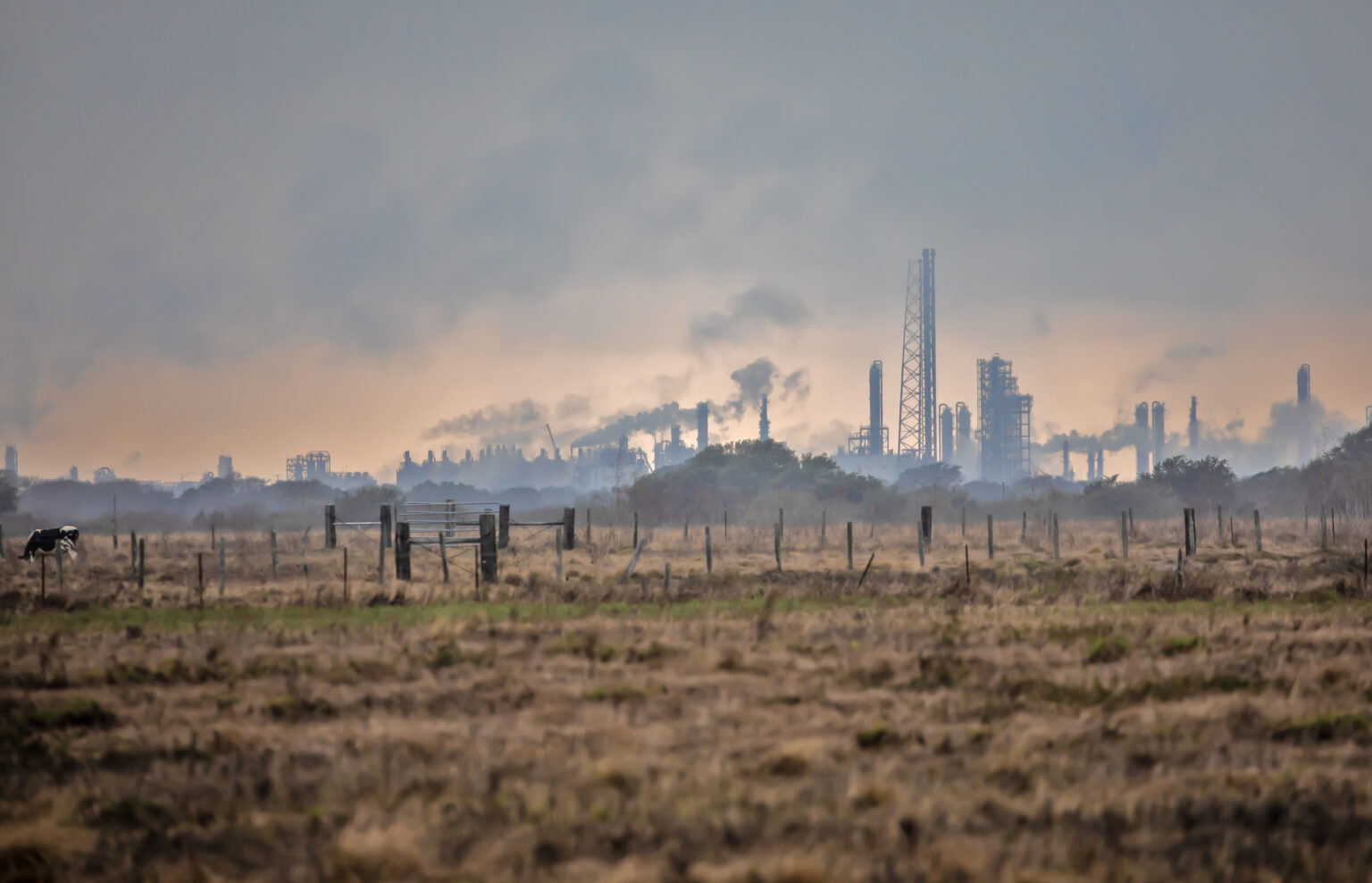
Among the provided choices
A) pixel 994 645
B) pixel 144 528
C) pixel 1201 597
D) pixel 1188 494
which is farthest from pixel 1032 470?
pixel 994 645

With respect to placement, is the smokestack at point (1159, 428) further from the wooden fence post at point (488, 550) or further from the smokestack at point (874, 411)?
the wooden fence post at point (488, 550)

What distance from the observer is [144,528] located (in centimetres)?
11469

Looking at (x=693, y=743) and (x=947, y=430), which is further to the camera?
(x=947, y=430)

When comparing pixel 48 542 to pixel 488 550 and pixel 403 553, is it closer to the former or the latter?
pixel 403 553

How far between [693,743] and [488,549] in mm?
21295

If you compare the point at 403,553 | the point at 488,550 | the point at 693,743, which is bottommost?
the point at 693,743

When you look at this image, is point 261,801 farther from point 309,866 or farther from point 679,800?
point 679,800

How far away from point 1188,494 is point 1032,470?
171 ft

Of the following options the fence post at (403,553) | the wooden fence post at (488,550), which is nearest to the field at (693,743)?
the wooden fence post at (488,550)

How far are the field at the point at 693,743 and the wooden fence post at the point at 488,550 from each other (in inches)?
320

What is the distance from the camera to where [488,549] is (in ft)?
101

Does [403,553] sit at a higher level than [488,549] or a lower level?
lower

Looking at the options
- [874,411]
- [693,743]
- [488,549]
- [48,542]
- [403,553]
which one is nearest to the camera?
[693,743]

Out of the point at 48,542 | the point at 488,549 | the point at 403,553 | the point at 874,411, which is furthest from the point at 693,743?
the point at 874,411
